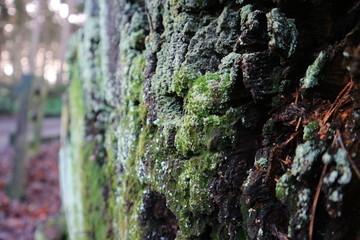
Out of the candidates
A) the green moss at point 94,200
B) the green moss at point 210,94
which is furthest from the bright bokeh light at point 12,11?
the green moss at point 210,94

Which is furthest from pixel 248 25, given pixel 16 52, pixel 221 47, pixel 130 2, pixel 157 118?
pixel 16 52

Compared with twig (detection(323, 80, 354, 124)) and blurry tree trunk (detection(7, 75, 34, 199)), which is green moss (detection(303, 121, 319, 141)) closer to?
twig (detection(323, 80, 354, 124))

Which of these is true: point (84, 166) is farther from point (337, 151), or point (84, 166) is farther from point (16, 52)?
point (16, 52)

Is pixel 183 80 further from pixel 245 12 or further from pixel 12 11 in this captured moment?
pixel 12 11

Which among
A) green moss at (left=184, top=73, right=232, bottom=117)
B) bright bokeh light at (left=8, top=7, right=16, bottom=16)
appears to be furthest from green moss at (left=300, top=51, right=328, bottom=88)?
bright bokeh light at (left=8, top=7, right=16, bottom=16)

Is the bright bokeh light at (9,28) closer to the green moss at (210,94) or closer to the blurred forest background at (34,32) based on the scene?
the blurred forest background at (34,32)

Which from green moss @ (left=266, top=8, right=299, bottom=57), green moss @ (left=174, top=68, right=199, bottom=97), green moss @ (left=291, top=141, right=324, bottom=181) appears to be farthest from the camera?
green moss @ (left=174, top=68, right=199, bottom=97)

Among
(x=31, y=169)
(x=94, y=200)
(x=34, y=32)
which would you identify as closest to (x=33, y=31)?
(x=34, y=32)
